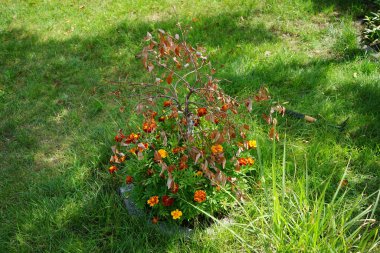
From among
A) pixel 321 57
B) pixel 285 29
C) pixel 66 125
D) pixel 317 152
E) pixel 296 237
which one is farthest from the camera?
pixel 285 29

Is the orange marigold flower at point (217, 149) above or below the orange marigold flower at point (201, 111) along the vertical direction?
below

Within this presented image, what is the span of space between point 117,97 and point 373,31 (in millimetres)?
3092

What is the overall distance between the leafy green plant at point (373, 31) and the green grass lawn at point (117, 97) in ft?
0.61

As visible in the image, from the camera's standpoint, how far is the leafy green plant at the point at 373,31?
15.0 ft

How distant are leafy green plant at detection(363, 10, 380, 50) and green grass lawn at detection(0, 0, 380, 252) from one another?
186mm

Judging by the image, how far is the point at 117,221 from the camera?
2770mm

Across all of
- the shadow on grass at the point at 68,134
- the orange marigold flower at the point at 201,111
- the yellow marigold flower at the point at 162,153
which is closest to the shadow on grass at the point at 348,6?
the shadow on grass at the point at 68,134

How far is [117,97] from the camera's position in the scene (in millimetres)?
4199

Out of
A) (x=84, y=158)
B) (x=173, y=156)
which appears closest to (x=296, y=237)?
(x=173, y=156)

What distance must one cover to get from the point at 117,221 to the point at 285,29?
3.59 meters

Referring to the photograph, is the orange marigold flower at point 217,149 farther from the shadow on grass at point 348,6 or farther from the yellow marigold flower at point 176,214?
the shadow on grass at point 348,6

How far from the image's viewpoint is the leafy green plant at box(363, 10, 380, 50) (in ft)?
15.0

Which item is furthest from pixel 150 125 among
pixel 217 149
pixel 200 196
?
pixel 200 196

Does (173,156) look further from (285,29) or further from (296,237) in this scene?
(285,29)
